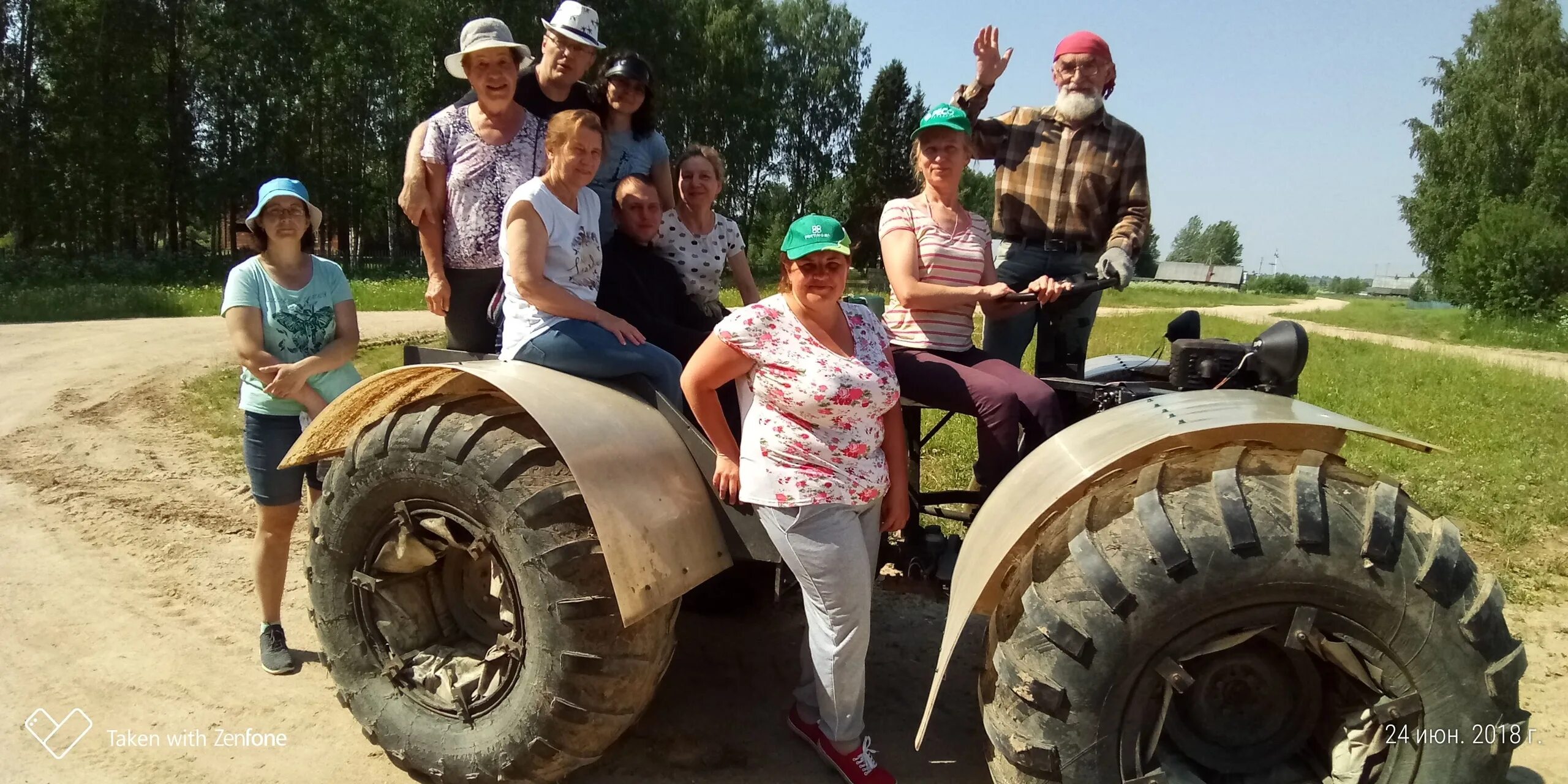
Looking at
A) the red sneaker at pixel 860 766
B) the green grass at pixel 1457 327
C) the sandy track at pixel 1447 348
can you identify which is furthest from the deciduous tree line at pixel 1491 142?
the red sneaker at pixel 860 766

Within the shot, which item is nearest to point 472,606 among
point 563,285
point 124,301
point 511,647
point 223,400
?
point 511,647

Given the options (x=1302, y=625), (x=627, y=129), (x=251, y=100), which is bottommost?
(x=1302, y=625)

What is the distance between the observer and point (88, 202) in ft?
98.1

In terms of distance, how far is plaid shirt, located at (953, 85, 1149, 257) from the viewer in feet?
12.8

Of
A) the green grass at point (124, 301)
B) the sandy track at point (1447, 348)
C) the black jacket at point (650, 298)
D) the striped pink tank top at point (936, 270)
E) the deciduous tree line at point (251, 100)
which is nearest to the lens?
the striped pink tank top at point (936, 270)

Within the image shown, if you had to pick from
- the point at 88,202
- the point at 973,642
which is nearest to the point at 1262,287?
the point at 88,202

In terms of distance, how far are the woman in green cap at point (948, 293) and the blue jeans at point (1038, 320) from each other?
0.90ft

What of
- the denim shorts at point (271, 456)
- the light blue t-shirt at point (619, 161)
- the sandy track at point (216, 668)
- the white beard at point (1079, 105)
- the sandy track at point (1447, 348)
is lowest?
the sandy track at point (216, 668)

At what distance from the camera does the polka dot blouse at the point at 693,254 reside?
13.3 feet

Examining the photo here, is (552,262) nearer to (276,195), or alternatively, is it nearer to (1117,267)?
(276,195)

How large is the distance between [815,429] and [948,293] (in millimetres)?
709

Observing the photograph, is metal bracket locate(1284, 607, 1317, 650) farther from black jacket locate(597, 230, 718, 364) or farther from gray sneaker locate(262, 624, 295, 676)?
gray sneaker locate(262, 624, 295, 676)

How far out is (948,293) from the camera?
332 centimetres

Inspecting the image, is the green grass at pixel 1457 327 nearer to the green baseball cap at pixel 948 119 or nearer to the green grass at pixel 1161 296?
the green grass at pixel 1161 296
